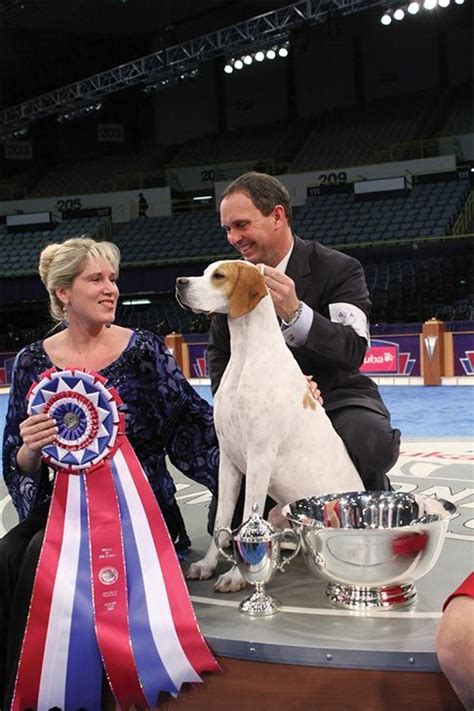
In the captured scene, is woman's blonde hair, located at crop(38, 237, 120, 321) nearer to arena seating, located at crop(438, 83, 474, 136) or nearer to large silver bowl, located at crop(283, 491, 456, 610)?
large silver bowl, located at crop(283, 491, 456, 610)

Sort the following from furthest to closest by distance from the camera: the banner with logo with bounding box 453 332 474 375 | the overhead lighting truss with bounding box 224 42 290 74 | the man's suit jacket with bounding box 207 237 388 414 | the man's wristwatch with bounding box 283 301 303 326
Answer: the overhead lighting truss with bounding box 224 42 290 74 < the banner with logo with bounding box 453 332 474 375 < the man's suit jacket with bounding box 207 237 388 414 < the man's wristwatch with bounding box 283 301 303 326

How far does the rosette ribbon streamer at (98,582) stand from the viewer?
6.57ft

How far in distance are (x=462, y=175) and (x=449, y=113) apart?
154 inches

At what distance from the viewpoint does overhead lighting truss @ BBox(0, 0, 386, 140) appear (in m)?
16.2

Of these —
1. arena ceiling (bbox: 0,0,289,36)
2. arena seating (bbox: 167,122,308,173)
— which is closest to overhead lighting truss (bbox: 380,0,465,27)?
arena ceiling (bbox: 0,0,289,36)

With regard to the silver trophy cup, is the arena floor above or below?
below

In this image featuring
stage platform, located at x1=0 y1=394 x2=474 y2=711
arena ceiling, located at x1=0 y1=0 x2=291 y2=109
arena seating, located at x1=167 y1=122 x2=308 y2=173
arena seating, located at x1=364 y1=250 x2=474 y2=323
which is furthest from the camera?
arena seating, located at x1=167 y1=122 x2=308 y2=173

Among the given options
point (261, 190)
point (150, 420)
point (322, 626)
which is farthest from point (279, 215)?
point (322, 626)

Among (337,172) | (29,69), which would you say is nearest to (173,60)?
(337,172)

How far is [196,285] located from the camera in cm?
203

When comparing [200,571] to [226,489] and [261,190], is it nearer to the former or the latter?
[226,489]

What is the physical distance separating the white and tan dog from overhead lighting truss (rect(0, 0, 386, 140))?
1504cm

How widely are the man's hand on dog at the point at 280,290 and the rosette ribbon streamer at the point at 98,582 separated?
0.54 metres

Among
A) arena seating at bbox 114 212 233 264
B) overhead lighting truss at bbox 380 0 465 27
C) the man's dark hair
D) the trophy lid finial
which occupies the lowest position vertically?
the trophy lid finial
